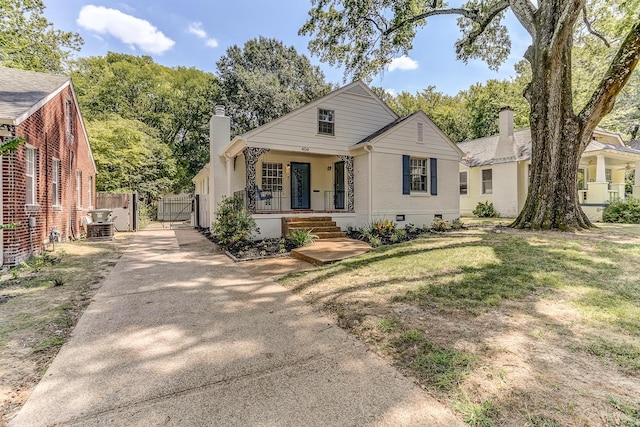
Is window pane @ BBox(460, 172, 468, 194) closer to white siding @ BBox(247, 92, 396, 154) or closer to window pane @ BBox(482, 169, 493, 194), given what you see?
window pane @ BBox(482, 169, 493, 194)

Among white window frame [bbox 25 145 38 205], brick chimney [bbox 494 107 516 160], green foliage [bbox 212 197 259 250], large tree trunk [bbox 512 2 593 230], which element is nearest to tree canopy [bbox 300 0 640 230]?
large tree trunk [bbox 512 2 593 230]

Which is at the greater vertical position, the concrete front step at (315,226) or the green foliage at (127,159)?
the green foliage at (127,159)

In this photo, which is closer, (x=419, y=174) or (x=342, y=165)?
(x=419, y=174)

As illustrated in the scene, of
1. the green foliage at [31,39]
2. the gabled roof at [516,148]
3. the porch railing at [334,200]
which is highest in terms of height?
the green foliage at [31,39]

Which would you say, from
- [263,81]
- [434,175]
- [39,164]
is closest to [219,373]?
[39,164]

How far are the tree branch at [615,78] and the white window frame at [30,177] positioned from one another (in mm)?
15360

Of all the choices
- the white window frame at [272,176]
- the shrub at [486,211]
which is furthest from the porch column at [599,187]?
the white window frame at [272,176]

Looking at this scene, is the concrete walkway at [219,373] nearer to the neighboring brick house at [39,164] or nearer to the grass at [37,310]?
the grass at [37,310]

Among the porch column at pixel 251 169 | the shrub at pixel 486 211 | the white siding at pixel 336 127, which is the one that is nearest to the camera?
the porch column at pixel 251 169

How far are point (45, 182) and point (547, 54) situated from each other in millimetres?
15086

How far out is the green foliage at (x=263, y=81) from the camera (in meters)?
24.7

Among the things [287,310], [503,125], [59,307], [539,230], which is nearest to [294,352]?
[287,310]

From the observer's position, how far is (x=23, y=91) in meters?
8.25

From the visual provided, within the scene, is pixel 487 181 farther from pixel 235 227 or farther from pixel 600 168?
pixel 235 227
